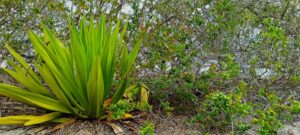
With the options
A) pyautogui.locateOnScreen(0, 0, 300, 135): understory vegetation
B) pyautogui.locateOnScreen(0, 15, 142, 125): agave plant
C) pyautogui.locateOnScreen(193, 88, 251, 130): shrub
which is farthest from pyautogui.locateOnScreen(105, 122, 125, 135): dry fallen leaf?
pyautogui.locateOnScreen(193, 88, 251, 130): shrub

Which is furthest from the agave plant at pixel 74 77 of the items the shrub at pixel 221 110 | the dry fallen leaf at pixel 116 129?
the shrub at pixel 221 110

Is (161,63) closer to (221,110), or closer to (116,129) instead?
(116,129)

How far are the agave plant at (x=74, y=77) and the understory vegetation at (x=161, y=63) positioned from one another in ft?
0.04

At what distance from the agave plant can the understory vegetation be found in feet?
0.04

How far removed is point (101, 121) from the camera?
4.83 m

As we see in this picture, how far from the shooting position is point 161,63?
525 cm

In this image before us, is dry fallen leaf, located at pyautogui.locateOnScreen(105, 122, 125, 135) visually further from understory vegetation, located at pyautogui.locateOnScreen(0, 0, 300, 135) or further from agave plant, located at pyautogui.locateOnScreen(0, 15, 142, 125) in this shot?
agave plant, located at pyautogui.locateOnScreen(0, 15, 142, 125)

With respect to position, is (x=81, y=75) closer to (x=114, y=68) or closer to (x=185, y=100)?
(x=114, y=68)

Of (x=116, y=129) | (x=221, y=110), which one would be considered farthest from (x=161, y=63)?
(x=221, y=110)

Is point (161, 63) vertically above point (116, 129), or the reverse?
point (161, 63)

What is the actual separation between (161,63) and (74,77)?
3.57 ft

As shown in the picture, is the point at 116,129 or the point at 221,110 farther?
the point at 116,129

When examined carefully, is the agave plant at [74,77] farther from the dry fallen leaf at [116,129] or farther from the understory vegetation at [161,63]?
the dry fallen leaf at [116,129]

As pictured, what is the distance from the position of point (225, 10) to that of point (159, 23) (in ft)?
2.97
